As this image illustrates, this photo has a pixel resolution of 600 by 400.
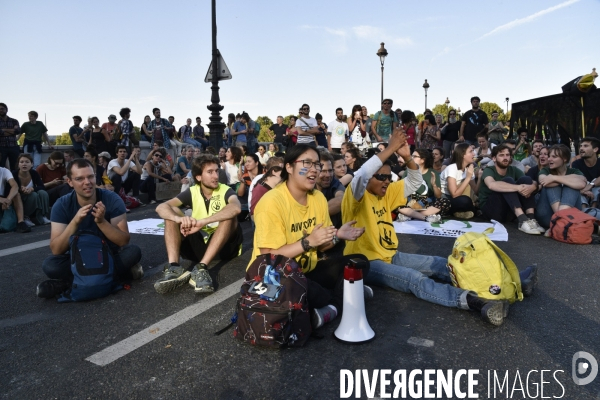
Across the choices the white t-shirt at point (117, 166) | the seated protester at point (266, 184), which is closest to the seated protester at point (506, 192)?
the seated protester at point (266, 184)

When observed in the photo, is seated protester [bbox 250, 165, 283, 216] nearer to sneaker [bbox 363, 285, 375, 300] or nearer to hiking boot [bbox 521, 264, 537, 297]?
sneaker [bbox 363, 285, 375, 300]

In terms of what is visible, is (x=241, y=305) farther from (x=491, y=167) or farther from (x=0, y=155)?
(x=0, y=155)

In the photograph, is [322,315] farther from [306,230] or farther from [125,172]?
[125,172]

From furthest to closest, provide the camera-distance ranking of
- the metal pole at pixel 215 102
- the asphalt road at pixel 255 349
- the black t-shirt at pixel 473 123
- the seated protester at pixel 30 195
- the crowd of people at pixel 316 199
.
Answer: the metal pole at pixel 215 102 < the black t-shirt at pixel 473 123 < the seated protester at pixel 30 195 < the crowd of people at pixel 316 199 < the asphalt road at pixel 255 349

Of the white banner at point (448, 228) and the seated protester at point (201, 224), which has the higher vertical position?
the seated protester at point (201, 224)

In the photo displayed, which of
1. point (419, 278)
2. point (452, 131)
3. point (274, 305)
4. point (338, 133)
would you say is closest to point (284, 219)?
point (274, 305)

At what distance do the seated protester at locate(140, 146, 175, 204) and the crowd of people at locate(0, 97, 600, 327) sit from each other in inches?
1.3

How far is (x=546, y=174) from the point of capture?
660 cm

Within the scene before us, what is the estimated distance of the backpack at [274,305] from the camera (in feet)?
9.32

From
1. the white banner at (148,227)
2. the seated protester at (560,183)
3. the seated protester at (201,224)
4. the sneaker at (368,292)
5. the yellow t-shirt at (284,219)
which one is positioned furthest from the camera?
the white banner at (148,227)

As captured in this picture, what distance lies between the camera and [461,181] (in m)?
7.93

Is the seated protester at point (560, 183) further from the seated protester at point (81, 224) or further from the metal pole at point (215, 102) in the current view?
the metal pole at point (215, 102)

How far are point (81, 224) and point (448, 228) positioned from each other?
5134 millimetres

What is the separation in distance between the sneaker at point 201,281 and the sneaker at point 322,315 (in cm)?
125
